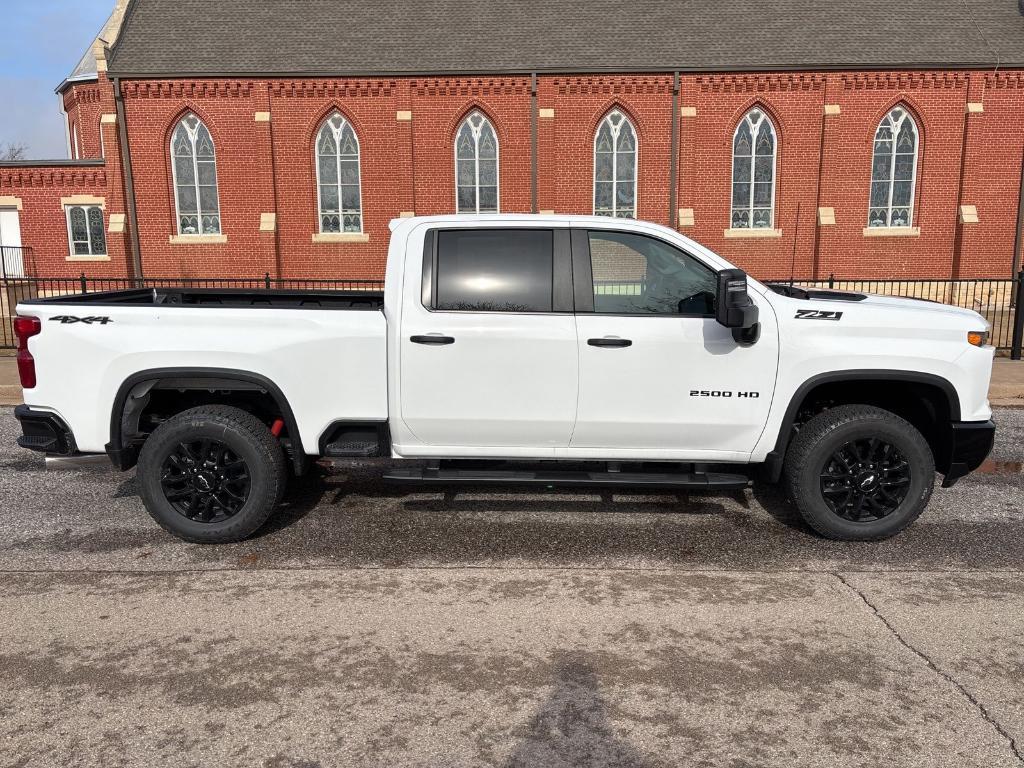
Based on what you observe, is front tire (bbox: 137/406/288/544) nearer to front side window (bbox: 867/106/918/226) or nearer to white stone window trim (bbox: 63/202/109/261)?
white stone window trim (bbox: 63/202/109/261)

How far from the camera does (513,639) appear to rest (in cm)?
356

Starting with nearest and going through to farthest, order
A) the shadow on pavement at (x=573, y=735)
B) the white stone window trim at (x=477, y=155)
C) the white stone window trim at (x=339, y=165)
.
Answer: the shadow on pavement at (x=573, y=735) → the white stone window trim at (x=477, y=155) → the white stone window trim at (x=339, y=165)

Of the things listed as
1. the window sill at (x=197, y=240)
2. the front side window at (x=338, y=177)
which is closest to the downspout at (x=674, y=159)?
the front side window at (x=338, y=177)

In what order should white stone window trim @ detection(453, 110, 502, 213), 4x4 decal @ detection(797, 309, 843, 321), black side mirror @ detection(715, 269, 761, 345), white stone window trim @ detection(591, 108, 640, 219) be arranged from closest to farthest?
black side mirror @ detection(715, 269, 761, 345) → 4x4 decal @ detection(797, 309, 843, 321) → white stone window trim @ detection(591, 108, 640, 219) → white stone window trim @ detection(453, 110, 502, 213)

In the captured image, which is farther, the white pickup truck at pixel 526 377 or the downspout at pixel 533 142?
the downspout at pixel 533 142

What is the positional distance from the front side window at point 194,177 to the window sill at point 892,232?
20.2 meters

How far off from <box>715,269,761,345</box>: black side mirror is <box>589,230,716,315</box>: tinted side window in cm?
26

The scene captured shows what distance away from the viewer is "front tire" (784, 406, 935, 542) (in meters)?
4.65

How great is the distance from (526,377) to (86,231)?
24.6 meters

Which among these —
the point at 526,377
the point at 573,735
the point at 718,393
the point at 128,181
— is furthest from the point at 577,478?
the point at 128,181

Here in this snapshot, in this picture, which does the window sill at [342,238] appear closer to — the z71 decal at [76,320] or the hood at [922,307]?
the z71 decal at [76,320]

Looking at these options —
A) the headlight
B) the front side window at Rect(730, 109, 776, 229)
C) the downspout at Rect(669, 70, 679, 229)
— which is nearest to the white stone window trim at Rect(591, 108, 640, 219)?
the downspout at Rect(669, 70, 679, 229)

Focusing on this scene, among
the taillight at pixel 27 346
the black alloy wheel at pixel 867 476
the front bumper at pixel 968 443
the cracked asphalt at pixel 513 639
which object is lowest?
the cracked asphalt at pixel 513 639

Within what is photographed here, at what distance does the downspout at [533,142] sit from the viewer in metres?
22.0
